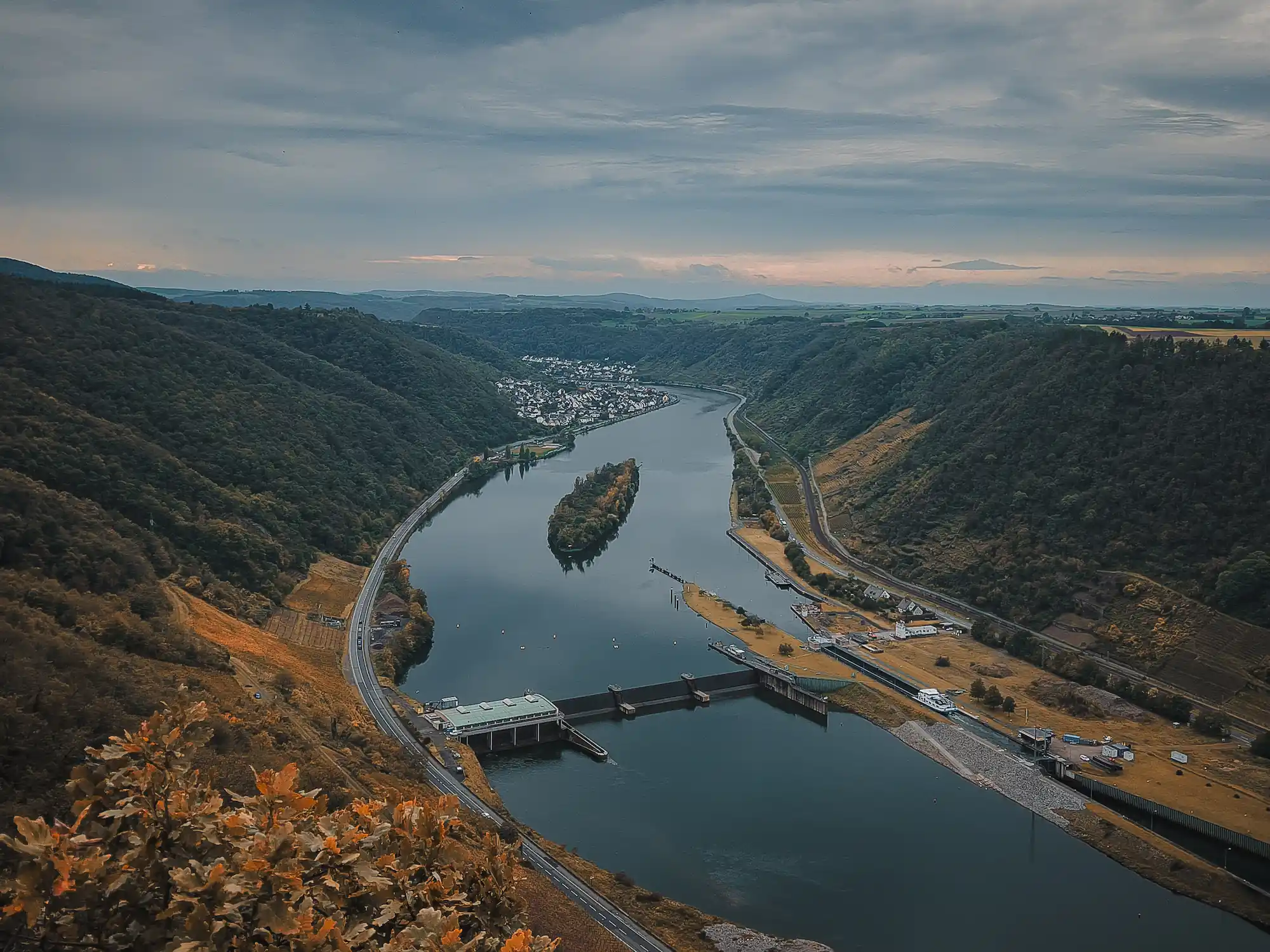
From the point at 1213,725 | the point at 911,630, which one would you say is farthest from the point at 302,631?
the point at 1213,725

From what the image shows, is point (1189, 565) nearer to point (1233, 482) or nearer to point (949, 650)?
point (1233, 482)

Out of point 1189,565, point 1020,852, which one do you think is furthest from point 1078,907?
point 1189,565

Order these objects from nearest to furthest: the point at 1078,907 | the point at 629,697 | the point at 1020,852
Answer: the point at 1078,907 → the point at 1020,852 → the point at 629,697

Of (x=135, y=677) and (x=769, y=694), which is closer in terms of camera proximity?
(x=135, y=677)

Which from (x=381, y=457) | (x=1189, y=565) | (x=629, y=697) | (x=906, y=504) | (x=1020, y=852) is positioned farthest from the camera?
(x=381, y=457)

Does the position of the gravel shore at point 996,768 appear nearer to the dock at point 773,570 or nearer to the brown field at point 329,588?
the dock at point 773,570

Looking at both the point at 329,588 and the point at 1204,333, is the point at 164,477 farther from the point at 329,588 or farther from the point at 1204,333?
the point at 1204,333

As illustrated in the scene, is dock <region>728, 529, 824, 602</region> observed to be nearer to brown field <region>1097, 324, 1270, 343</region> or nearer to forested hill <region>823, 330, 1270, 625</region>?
forested hill <region>823, 330, 1270, 625</region>
